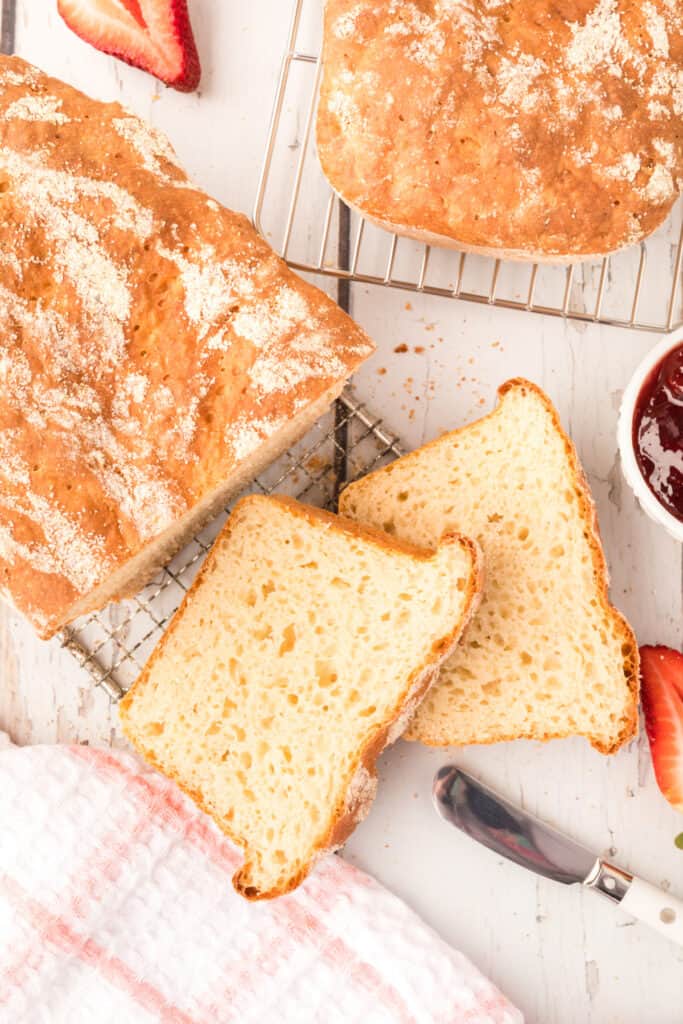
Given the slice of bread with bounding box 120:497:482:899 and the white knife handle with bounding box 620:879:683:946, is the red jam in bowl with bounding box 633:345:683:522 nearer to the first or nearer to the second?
the slice of bread with bounding box 120:497:482:899

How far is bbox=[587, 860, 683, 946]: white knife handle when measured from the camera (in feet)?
8.32

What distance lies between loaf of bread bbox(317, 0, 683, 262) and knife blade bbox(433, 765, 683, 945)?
1.49m

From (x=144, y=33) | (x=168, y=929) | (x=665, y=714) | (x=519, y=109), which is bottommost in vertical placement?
(x=168, y=929)

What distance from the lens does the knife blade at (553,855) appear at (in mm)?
2553

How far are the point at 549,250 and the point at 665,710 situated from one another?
1.25 metres

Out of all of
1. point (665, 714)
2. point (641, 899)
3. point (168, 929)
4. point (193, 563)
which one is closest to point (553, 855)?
point (641, 899)

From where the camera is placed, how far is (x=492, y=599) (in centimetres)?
253

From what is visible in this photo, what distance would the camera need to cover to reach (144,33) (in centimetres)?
266

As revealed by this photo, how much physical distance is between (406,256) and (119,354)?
92 cm

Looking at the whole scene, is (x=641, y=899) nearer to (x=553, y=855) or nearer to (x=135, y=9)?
(x=553, y=855)

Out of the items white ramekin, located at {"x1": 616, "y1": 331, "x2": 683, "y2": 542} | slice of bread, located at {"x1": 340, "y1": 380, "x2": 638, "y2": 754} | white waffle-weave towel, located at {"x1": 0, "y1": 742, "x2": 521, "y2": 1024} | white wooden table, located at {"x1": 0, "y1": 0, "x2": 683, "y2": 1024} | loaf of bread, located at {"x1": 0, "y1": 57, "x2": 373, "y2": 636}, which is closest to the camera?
loaf of bread, located at {"x1": 0, "y1": 57, "x2": 373, "y2": 636}

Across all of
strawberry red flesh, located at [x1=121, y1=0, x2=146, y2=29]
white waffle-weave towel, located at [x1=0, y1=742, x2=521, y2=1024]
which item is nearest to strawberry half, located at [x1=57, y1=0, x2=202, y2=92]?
strawberry red flesh, located at [x1=121, y1=0, x2=146, y2=29]

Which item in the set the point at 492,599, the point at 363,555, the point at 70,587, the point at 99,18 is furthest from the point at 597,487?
the point at 99,18

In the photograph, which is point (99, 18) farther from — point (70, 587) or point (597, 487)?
point (597, 487)
